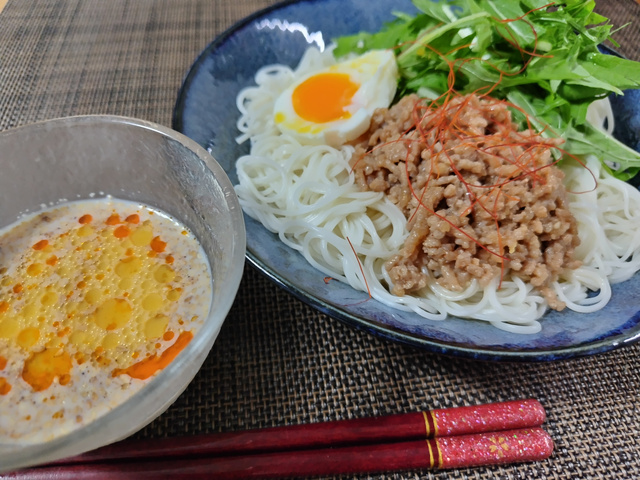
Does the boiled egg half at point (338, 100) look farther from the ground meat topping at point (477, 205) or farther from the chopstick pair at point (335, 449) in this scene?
the chopstick pair at point (335, 449)

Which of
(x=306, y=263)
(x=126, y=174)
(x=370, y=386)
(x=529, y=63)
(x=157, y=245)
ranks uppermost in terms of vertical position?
(x=529, y=63)

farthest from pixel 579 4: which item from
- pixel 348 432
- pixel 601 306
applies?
pixel 348 432

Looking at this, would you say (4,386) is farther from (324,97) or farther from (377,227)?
(324,97)

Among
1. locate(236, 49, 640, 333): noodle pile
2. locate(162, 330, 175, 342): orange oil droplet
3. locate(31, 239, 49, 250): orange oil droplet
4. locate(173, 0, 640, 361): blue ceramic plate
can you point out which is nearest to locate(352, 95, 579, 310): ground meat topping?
locate(236, 49, 640, 333): noodle pile

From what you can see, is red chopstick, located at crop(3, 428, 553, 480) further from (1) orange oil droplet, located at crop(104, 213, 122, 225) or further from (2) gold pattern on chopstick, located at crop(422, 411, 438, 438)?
(1) orange oil droplet, located at crop(104, 213, 122, 225)

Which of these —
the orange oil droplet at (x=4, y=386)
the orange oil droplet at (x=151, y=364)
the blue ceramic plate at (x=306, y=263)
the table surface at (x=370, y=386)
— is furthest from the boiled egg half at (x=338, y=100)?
the orange oil droplet at (x=4, y=386)

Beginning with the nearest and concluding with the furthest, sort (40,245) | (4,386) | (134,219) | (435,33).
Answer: (4,386), (40,245), (134,219), (435,33)

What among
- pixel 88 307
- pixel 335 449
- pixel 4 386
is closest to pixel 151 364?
pixel 88 307
